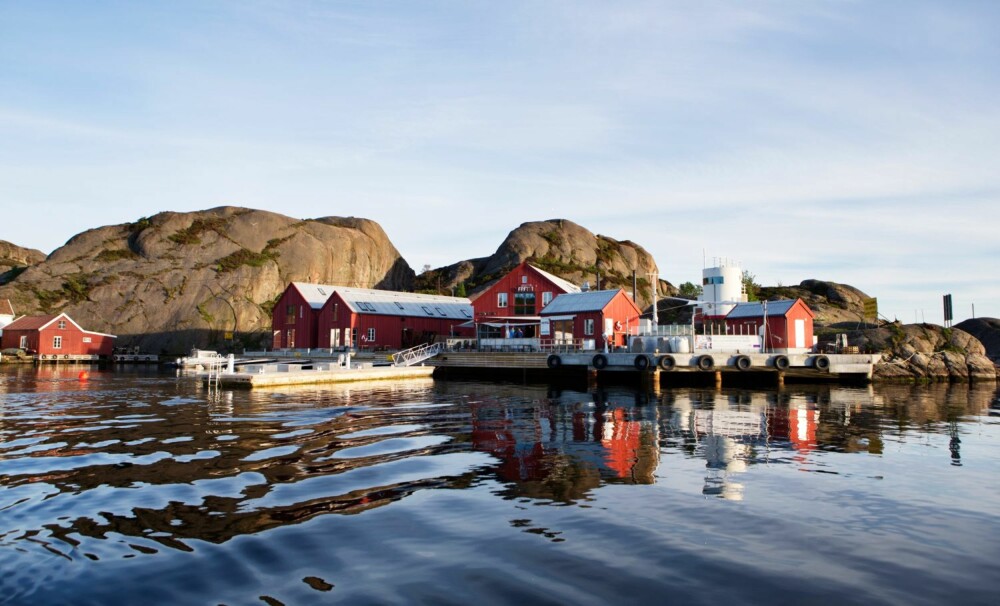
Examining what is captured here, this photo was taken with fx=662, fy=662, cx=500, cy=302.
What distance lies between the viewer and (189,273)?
91.1 m

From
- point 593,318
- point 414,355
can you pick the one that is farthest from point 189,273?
point 593,318

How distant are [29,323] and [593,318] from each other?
64082 mm

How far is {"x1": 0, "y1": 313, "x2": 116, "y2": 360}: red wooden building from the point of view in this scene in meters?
71.9

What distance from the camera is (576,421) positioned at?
75.7 ft

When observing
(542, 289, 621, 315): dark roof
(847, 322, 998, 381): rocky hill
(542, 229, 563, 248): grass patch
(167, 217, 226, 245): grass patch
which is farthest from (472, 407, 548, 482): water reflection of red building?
(167, 217, 226, 245): grass patch

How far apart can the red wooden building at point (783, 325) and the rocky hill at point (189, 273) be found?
61.1 metres

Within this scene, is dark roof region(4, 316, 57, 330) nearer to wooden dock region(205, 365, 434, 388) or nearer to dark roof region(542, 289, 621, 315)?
wooden dock region(205, 365, 434, 388)

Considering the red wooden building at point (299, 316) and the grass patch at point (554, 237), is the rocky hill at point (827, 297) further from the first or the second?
the red wooden building at point (299, 316)

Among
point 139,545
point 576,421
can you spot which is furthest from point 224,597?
point 576,421

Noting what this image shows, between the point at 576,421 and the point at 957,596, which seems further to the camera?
the point at 576,421

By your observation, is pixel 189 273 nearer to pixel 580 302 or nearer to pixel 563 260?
pixel 563 260

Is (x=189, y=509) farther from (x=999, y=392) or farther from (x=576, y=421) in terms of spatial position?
(x=999, y=392)

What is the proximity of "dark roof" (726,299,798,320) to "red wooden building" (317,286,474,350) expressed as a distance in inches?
923

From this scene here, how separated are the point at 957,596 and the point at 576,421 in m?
15.7
